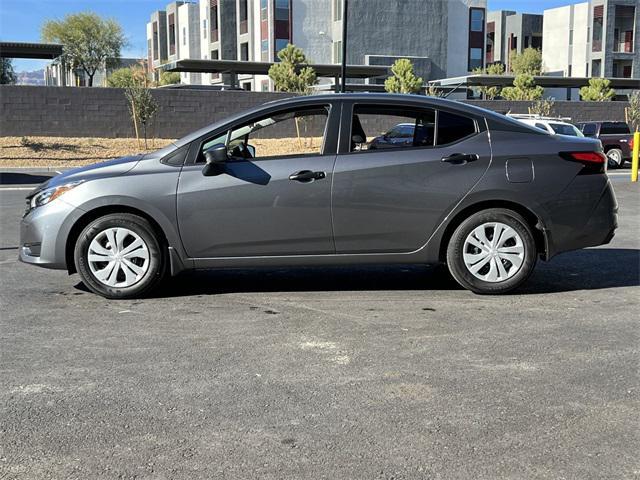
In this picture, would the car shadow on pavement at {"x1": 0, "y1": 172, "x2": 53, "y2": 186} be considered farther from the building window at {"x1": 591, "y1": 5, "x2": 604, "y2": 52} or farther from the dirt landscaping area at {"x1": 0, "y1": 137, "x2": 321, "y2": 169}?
the building window at {"x1": 591, "y1": 5, "x2": 604, "y2": 52}

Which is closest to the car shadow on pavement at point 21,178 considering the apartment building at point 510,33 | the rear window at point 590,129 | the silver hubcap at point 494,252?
the silver hubcap at point 494,252

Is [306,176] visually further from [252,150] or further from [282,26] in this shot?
[282,26]

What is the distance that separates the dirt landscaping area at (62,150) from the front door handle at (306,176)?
19429mm

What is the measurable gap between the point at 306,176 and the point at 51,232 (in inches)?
86.7

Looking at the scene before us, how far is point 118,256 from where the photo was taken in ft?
20.5

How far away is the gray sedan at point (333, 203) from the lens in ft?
20.3

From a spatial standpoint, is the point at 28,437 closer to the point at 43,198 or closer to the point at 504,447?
the point at 504,447

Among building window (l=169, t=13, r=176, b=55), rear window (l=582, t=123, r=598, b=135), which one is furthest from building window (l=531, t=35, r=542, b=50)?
rear window (l=582, t=123, r=598, b=135)

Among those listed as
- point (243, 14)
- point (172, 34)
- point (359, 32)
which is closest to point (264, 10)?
point (243, 14)

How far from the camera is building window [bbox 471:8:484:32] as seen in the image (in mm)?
67562

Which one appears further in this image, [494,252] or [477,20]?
[477,20]

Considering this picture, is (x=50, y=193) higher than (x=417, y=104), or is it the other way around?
(x=417, y=104)

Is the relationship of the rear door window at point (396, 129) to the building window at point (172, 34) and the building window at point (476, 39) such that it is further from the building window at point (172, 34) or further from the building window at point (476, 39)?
the building window at point (172, 34)

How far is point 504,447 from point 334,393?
1032mm
